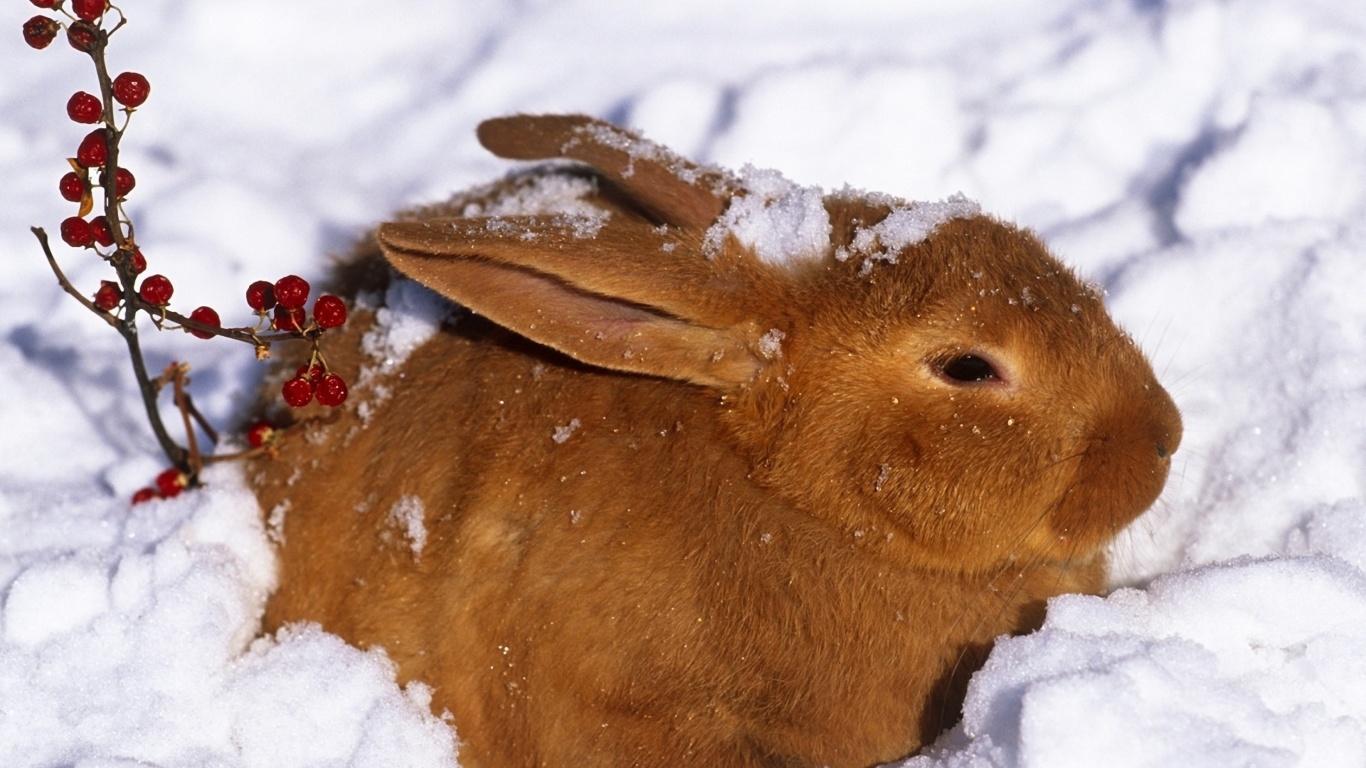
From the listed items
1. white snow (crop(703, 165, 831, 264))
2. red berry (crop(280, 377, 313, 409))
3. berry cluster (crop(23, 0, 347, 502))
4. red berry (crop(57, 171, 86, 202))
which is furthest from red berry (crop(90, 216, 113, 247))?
white snow (crop(703, 165, 831, 264))

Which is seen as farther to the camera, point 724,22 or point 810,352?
point 724,22

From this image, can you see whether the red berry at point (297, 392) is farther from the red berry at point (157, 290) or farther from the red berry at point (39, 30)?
the red berry at point (39, 30)

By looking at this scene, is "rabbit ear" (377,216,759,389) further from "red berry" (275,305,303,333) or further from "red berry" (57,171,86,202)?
"red berry" (57,171,86,202)

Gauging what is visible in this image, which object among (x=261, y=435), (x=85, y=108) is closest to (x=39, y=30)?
(x=85, y=108)

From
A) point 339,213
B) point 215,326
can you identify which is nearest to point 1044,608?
point 215,326

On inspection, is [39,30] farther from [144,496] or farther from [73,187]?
[144,496]

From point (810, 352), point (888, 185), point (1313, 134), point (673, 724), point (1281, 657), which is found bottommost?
point (673, 724)

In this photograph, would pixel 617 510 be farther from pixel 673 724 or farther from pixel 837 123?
pixel 837 123

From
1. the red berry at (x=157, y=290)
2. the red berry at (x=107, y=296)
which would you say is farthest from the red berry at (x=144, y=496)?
the red berry at (x=157, y=290)

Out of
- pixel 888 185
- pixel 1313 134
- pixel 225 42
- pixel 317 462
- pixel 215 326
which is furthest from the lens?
pixel 225 42
